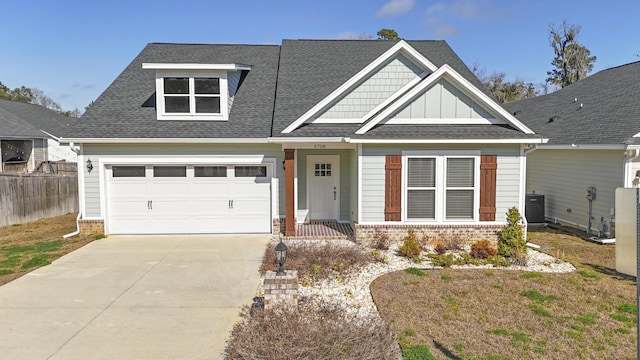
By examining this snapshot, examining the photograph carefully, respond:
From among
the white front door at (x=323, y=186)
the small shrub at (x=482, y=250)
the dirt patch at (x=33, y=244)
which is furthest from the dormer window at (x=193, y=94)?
the small shrub at (x=482, y=250)

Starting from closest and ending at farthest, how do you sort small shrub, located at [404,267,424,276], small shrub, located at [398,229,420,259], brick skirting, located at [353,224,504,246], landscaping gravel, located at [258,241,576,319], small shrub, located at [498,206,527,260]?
landscaping gravel, located at [258,241,576,319] < small shrub, located at [404,267,424,276] < small shrub, located at [398,229,420,259] < small shrub, located at [498,206,527,260] < brick skirting, located at [353,224,504,246]

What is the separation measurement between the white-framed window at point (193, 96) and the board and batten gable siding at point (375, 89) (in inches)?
130

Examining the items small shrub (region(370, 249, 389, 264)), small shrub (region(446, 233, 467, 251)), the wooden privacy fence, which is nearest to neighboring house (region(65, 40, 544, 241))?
small shrub (region(446, 233, 467, 251))

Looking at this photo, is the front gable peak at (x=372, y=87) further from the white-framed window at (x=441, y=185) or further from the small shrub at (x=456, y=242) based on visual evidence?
the small shrub at (x=456, y=242)

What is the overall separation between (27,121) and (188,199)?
2550cm

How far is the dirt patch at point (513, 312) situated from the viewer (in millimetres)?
5824

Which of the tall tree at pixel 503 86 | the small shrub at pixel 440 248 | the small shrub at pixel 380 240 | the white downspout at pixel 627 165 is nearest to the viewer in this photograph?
the small shrub at pixel 440 248

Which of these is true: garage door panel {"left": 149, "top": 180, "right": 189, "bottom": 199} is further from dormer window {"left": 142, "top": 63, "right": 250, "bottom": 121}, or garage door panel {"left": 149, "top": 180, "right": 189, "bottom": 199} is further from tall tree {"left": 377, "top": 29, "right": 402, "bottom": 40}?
tall tree {"left": 377, "top": 29, "right": 402, "bottom": 40}

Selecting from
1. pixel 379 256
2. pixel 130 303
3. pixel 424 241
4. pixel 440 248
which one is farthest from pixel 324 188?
pixel 130 303

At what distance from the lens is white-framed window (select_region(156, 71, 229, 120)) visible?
43.9 feet

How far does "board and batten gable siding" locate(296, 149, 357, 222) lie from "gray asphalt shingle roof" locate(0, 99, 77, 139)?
19.7 m

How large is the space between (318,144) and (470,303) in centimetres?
626

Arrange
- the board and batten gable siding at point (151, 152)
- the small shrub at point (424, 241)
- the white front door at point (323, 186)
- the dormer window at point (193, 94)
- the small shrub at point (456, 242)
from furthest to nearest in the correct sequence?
the white front door at point (323, 186) < the dormer window at point (193, 94) < the board and batten gable siding at point (151, 152) < the small shrub at point (424, 241) < the small shrub at point (456, 242)

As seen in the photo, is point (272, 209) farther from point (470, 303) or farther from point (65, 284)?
point (470, 303)
